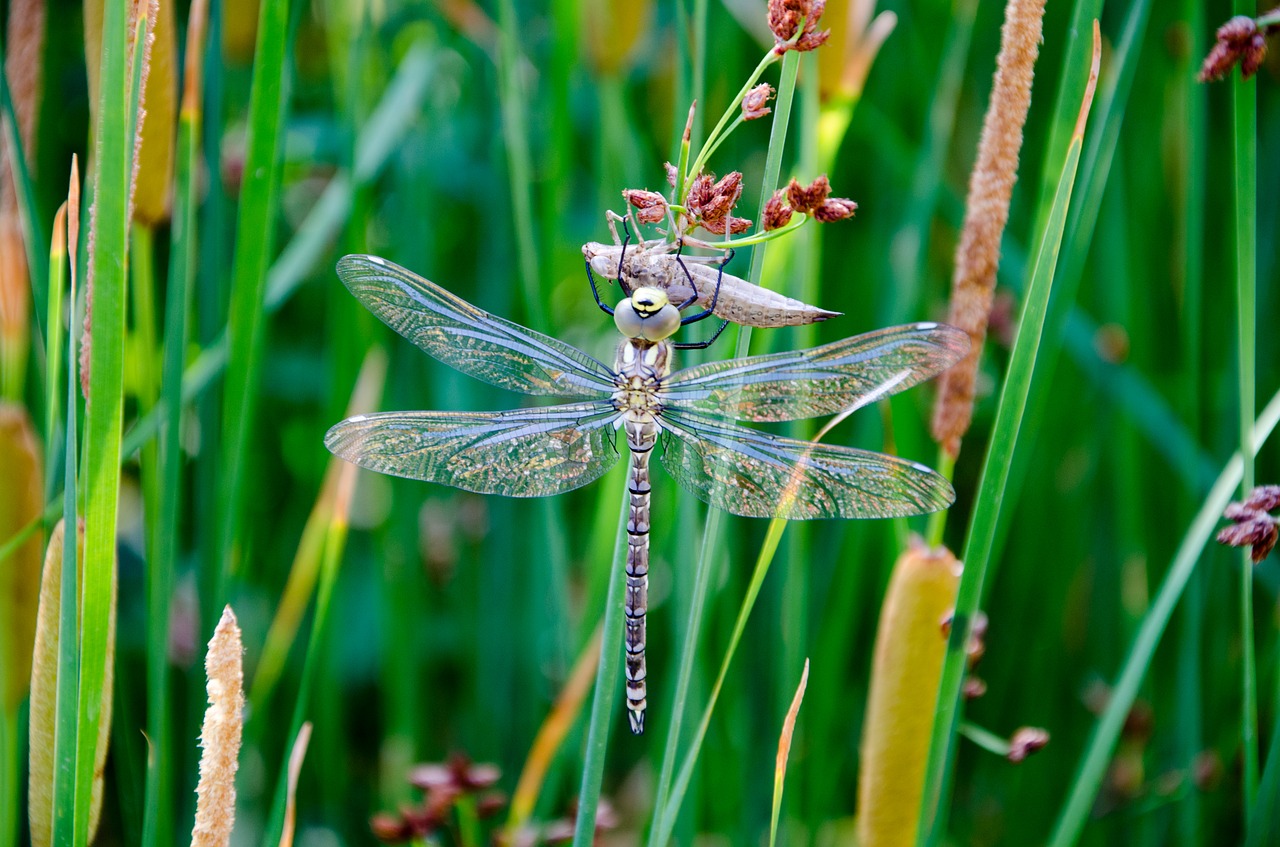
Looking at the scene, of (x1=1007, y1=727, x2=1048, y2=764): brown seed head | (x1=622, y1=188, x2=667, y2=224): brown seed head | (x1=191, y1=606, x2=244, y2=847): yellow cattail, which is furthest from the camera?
(x1=1007, y1=727, x2=1048, y2=764): brown seed head

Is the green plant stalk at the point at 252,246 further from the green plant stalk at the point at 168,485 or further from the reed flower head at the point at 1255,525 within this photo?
the reed flower head at the point at 1255,525

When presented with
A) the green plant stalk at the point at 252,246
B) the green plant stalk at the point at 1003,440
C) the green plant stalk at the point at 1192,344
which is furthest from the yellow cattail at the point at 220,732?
the green plant stalk at the point at 1192,344

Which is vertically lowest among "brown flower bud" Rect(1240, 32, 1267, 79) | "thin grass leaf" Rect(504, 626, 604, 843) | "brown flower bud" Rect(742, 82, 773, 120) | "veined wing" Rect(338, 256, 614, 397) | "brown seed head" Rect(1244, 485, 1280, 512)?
"thin grass leaf" Rect(504, 626, 604, 843)

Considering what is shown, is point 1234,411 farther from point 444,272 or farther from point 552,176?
point 444,272

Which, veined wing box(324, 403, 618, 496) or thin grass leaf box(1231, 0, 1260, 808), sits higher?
thin grass leaf box(1231, 0, 1260, 808)

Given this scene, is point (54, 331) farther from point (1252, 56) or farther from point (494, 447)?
point (1252, 56)

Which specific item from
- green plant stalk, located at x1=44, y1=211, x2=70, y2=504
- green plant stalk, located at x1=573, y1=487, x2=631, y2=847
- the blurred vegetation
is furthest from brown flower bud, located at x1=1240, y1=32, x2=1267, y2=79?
green plant stalk, located at x1=44, y1=211, x2=70, y2=504

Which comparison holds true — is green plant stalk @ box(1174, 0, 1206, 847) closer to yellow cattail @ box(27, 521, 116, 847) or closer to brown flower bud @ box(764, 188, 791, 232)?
brown flower bud @ box(764, 188, 791, 232)

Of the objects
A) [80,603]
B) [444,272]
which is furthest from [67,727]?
[444,272]
